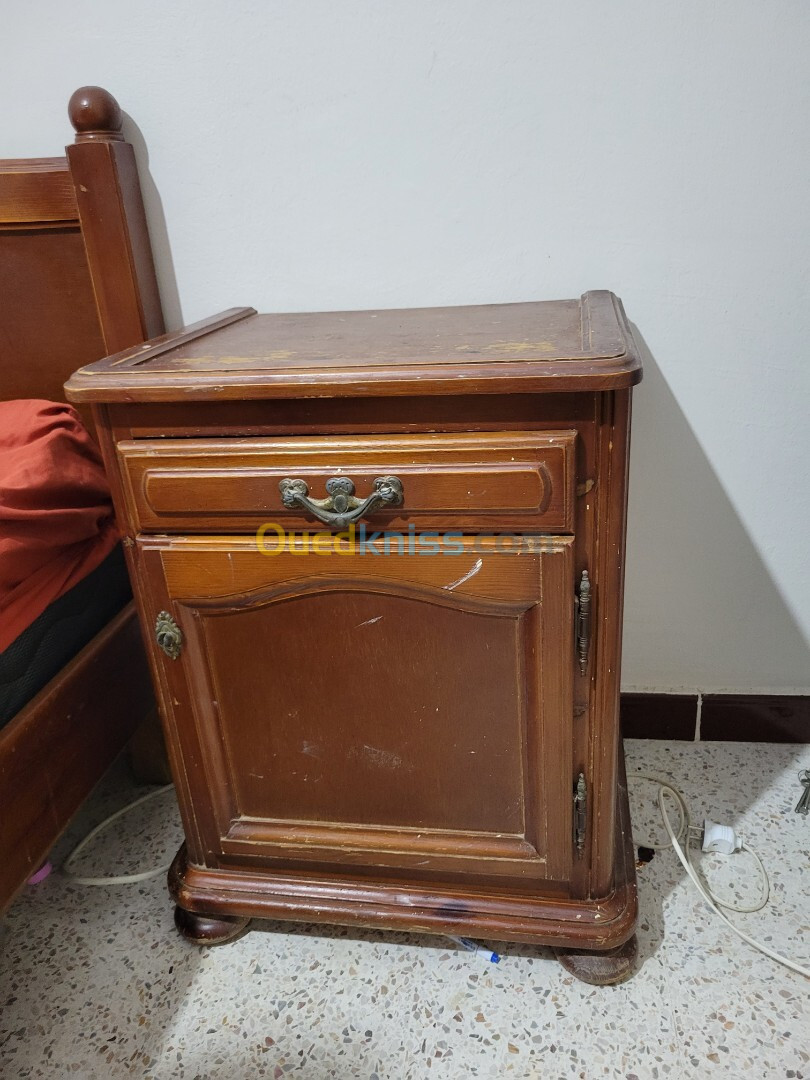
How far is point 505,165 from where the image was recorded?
1.02 m

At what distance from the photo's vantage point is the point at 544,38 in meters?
0.96

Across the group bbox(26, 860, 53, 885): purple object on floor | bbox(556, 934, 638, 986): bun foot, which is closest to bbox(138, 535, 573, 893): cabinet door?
bbox(556, 934, 638, 986): bun foot

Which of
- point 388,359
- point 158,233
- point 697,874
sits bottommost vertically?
point 697,874

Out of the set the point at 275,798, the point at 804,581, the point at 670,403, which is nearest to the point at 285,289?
the point at 670,403

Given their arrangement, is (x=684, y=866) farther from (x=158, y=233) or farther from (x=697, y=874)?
(x=158, y=233)

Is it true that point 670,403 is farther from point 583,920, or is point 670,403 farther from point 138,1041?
point 138,1041

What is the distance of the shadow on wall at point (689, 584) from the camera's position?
115 centimetres

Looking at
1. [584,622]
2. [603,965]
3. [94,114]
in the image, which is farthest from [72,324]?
[603,965]

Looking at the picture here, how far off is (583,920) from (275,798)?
0.39 metres

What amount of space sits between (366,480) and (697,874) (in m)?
0.75

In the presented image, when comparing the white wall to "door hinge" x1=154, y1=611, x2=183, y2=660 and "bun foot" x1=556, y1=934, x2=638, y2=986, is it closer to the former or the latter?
"door hinge" x1=154, y1=611, x2=183, y2=660

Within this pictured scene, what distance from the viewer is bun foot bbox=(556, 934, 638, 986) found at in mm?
918

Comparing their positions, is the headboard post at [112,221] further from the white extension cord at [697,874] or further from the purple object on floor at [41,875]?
the white extension cord at [697,874]


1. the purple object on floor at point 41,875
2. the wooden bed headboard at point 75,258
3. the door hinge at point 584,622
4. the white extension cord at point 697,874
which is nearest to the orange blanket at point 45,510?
the wooden bed headboard at point 75,258
